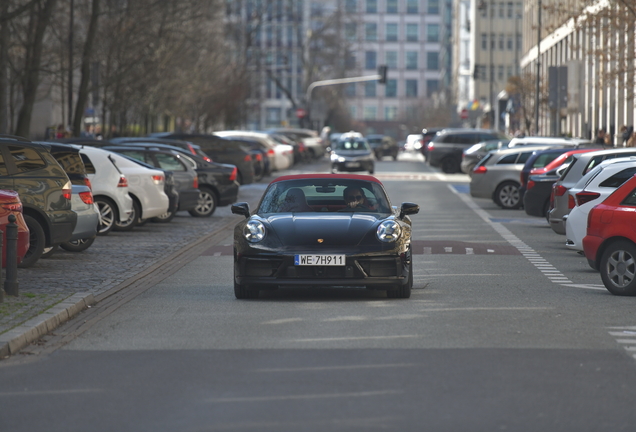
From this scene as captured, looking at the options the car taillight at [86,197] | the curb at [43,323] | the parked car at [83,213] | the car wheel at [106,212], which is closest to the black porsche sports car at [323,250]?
the curb at [43,323]

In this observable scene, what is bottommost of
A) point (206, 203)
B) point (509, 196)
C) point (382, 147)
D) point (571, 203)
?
point (382, 147)

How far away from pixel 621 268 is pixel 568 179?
6.62 meters

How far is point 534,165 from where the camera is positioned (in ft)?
85.1

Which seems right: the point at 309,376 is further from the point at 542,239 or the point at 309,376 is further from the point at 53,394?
the point at 542,239

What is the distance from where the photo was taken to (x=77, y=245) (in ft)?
58.6

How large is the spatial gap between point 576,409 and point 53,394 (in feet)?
10.1

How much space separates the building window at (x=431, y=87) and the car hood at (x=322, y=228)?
17883cm

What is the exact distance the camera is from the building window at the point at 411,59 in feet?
623

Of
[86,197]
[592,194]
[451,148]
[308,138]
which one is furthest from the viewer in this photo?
[308,138]

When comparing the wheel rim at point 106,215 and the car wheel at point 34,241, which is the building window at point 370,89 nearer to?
the wheel rim at point 106,215

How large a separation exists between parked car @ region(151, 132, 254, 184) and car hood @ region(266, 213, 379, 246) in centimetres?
2306

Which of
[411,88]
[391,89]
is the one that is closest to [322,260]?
[391,89]

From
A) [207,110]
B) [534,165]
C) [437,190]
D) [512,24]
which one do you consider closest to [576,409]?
[534,165]

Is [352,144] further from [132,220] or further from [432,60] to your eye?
[432,60]
